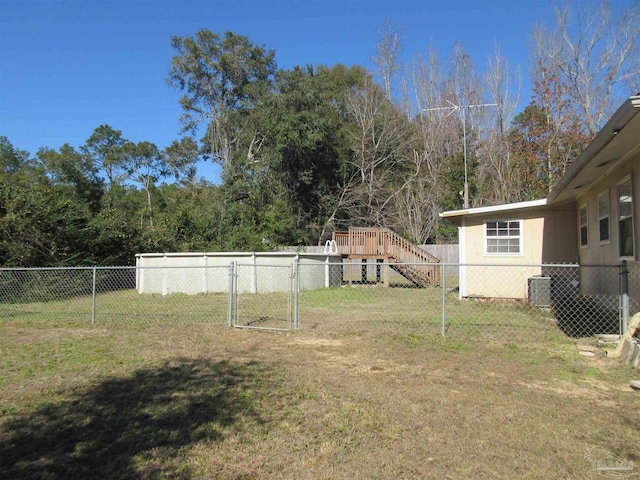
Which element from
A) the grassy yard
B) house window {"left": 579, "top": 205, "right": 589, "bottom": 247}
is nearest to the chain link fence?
house window {"left": 579, "top": 205, "right": 589, "bottom": 247}

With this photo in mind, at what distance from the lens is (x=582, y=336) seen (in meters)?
7.61

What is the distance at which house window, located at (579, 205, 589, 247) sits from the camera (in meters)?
10.5

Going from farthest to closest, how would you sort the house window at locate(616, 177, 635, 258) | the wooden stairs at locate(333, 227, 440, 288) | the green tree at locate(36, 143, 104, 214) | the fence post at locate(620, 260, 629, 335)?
the green tree at locate(36, 143, 104, 214), the wooden stairs at locate(333, 227, 440, 288), the house window at locate(616, 177, 635, 258), the fence post at locate(620, 260, 629, 335)

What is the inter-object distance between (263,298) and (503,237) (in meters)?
7.19

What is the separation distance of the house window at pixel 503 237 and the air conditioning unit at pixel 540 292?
1.42m

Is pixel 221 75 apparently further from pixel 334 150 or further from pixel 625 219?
pixel 625 219

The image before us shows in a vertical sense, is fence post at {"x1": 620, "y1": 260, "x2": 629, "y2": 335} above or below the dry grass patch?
above

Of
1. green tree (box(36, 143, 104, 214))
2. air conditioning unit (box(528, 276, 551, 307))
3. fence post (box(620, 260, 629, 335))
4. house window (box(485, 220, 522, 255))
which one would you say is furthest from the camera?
green tree (box(36, 143, 104, 214))

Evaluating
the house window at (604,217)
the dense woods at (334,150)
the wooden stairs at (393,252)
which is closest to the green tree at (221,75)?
the dense woods at (334,150)

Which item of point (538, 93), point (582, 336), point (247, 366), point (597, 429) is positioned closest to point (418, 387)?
point (597, 429)

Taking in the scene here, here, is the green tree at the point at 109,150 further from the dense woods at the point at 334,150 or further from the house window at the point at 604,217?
the house window at the point at 604,217

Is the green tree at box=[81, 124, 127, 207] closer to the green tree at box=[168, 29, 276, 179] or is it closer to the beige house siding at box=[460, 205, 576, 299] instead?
the green tree at box=[168, 29, 276, 179]

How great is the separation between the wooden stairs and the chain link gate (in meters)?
4.56

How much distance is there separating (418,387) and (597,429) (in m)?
1.67
